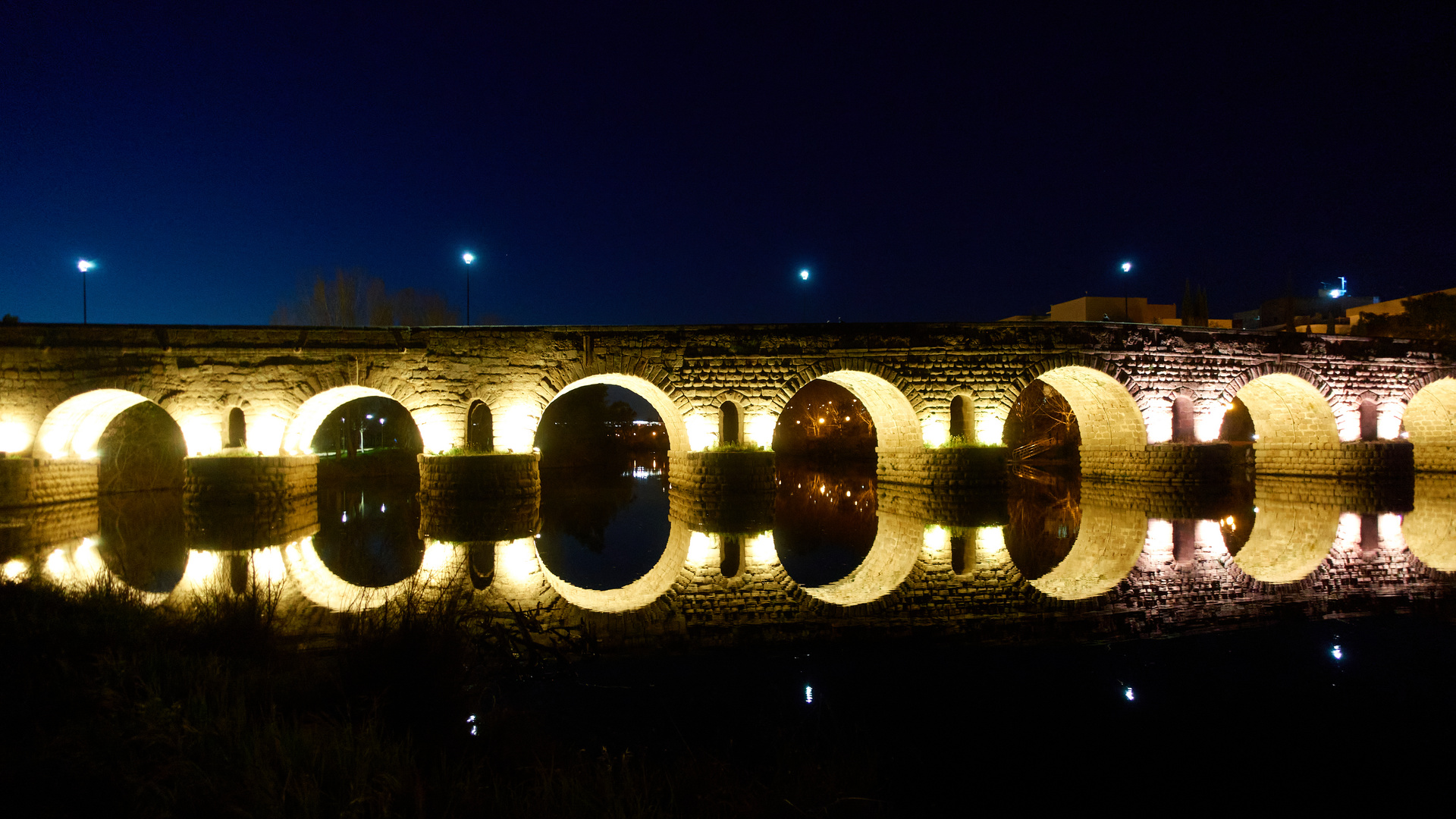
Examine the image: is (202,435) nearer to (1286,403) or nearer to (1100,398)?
(1100,398)

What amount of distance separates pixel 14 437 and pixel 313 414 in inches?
223

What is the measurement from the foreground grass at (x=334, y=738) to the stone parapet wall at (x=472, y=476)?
10276 millimetres

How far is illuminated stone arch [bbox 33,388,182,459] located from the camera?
50.1 feet

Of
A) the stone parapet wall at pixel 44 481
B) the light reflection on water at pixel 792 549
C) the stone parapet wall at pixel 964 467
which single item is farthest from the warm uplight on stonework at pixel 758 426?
the stone parapet wall at pixel 44 481

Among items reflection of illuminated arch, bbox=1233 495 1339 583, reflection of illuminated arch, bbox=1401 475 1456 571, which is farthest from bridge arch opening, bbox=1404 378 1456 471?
reflection of illuminated arch, bbox=1233 495 1339 583

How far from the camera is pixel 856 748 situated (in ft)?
12.3

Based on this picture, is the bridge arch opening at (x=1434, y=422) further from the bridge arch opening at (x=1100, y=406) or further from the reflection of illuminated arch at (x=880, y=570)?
the reflection of illuminated arch at (x=880, y=570)

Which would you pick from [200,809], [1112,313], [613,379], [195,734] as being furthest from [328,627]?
[1112,313]

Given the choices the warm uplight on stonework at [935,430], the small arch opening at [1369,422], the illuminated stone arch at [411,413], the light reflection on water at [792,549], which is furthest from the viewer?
the small arch opening at [1369,422]

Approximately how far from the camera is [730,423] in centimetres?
1739

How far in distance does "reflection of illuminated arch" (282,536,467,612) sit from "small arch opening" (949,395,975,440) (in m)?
12.3

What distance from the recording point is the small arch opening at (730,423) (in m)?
17.1

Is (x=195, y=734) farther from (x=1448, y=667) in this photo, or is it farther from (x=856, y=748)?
(x=1448, y=667)

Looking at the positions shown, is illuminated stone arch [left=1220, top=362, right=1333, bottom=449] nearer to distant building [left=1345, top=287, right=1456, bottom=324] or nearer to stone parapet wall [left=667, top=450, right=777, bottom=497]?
stone parapet wall [left=667, top=450, right=777, bottom=497]
